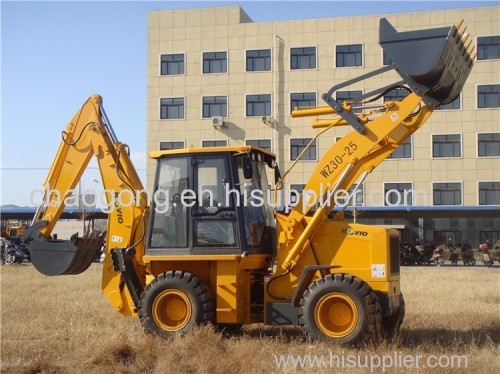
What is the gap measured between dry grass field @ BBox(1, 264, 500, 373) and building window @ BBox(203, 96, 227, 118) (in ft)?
112

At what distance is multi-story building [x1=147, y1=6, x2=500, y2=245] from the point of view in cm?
4872

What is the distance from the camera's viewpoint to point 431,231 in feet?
172

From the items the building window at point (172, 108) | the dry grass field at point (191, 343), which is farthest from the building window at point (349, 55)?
the dry grass field at point (191, 343)

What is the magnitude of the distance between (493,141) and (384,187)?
7812 mm

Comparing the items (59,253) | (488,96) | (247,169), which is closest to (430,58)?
(247,169)

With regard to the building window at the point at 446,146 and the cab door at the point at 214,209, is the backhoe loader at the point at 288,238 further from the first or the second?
the building window at the point at 446,146

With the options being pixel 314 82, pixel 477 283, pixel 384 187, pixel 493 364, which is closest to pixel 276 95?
pixel 314 82

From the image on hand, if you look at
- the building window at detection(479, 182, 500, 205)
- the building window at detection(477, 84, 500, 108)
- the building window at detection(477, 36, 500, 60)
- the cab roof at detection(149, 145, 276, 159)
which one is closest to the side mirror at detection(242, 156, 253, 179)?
the cab roof at detection(149, 145, 276, 159)

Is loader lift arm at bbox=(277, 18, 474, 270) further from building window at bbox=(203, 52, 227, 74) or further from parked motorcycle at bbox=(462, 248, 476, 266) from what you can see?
building window at bbox=(203, 52, 227, 74)

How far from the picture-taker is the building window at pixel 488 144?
4884cm

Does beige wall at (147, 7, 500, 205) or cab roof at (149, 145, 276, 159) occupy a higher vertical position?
beige wall at (147, 7, 500, 205)

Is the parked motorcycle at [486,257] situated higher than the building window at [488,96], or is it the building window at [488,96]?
the building window at [488,96]

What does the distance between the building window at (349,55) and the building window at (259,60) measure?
4.73 metres

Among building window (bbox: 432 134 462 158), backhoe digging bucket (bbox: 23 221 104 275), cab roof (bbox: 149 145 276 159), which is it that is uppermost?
building window (bbox: 432 134 462 158)
